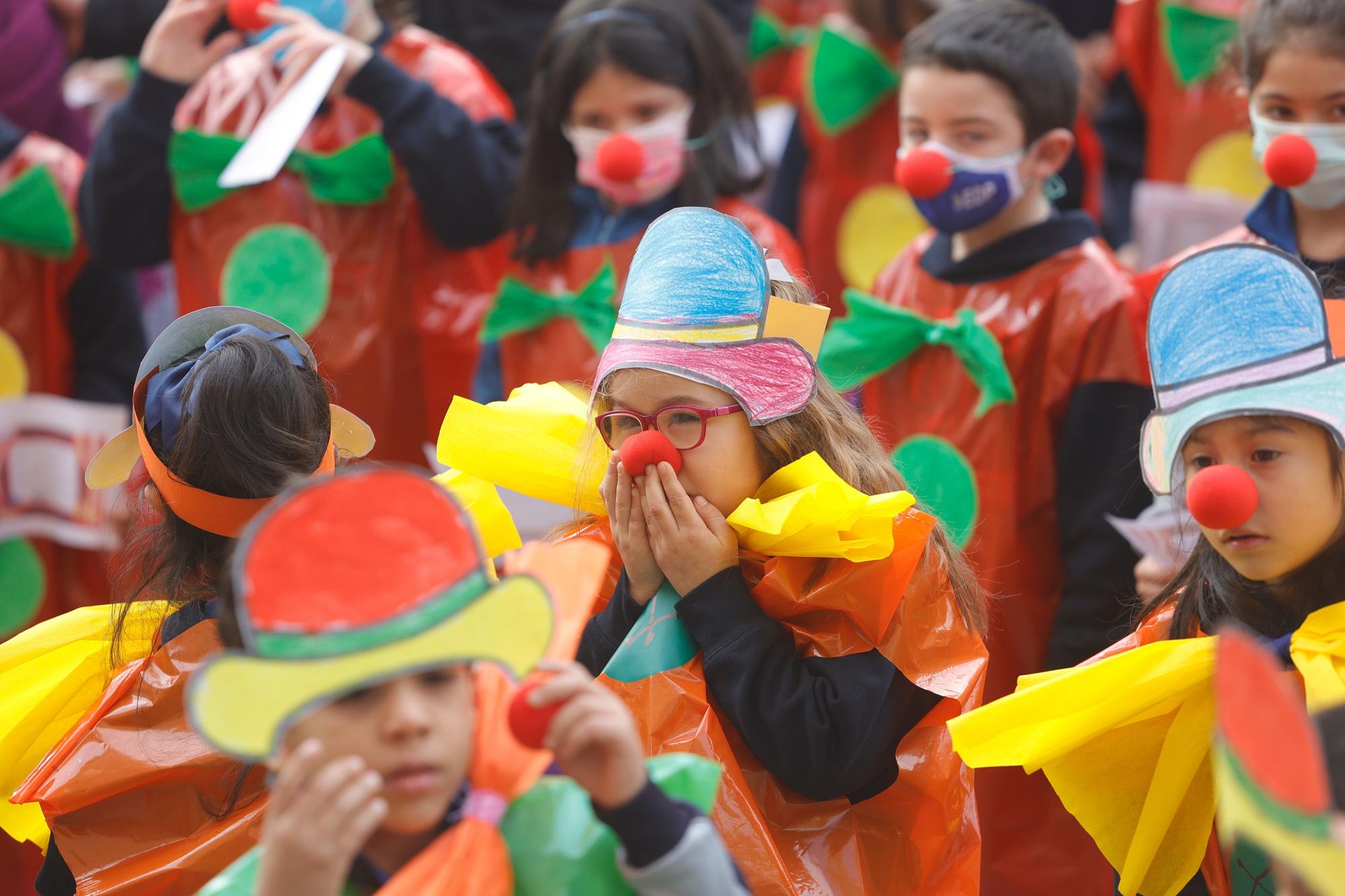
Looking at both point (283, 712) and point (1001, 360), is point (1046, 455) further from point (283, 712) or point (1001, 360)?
point (283, 712)

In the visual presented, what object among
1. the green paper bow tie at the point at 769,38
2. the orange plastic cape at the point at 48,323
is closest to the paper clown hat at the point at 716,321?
the orange plastic cape at the point at 48,323

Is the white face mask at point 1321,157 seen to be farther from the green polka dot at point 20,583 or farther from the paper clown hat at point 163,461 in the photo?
the green polka dot at point 20,583

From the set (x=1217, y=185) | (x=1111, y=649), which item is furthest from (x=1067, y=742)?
(x=1217, y=185)

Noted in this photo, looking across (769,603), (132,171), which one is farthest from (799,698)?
(132,171)

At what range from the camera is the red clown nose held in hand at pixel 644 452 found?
2150 millimetres

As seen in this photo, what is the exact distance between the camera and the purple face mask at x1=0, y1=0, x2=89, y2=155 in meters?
4.00

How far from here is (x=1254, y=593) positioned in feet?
6.94

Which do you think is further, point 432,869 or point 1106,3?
point 1106,3

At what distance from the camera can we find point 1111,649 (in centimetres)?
220

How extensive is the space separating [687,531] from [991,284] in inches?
49.0

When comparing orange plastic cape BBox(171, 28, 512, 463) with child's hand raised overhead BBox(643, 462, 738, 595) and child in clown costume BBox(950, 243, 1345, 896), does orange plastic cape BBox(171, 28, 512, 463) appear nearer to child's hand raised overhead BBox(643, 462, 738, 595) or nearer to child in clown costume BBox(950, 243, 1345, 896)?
child's hand raised overhead BBox(643, 462, 738, 595)

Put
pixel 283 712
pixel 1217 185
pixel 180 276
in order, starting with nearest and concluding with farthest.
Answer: pixel 283 712 → pixel 180 276 → pixel 1217 185

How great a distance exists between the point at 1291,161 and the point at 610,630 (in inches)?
58.1

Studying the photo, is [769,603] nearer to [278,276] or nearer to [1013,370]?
[1013,370]
